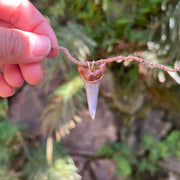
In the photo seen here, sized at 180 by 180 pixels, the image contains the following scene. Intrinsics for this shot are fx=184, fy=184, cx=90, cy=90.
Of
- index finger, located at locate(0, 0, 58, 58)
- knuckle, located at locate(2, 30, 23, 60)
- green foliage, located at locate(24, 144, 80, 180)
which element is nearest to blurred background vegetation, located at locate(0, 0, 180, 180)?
green foliage, located at locate(24, 144, 80, 180)

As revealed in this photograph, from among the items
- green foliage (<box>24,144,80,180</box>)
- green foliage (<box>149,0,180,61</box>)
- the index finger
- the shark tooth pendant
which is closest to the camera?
the shark tooth pendant

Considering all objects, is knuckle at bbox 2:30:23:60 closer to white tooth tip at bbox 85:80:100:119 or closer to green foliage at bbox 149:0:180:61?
white tooth tip at bbox 85:80:100:119

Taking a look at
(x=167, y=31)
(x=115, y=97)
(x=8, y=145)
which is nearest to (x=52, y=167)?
(x=8, y=145)

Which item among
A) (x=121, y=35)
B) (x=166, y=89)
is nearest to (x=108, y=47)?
(x=121, y=35)

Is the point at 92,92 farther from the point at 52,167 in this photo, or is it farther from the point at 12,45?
Result: the point at 52,167

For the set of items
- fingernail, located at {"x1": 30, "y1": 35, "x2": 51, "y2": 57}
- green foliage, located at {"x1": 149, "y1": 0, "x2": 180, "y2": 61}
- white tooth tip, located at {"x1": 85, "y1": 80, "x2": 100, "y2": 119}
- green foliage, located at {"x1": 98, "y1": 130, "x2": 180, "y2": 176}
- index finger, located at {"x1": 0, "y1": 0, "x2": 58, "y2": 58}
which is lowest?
green foliage, located at {"x1": 98, "y1": 130, "x2": 180, "y2": 176}

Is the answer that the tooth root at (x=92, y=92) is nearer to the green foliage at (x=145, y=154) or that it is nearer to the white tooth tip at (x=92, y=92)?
the white tooth tip at (x=92, y=92)

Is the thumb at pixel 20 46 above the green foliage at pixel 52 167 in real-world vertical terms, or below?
above

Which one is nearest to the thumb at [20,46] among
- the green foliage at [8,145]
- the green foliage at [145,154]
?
the green foliage at [8,145]
